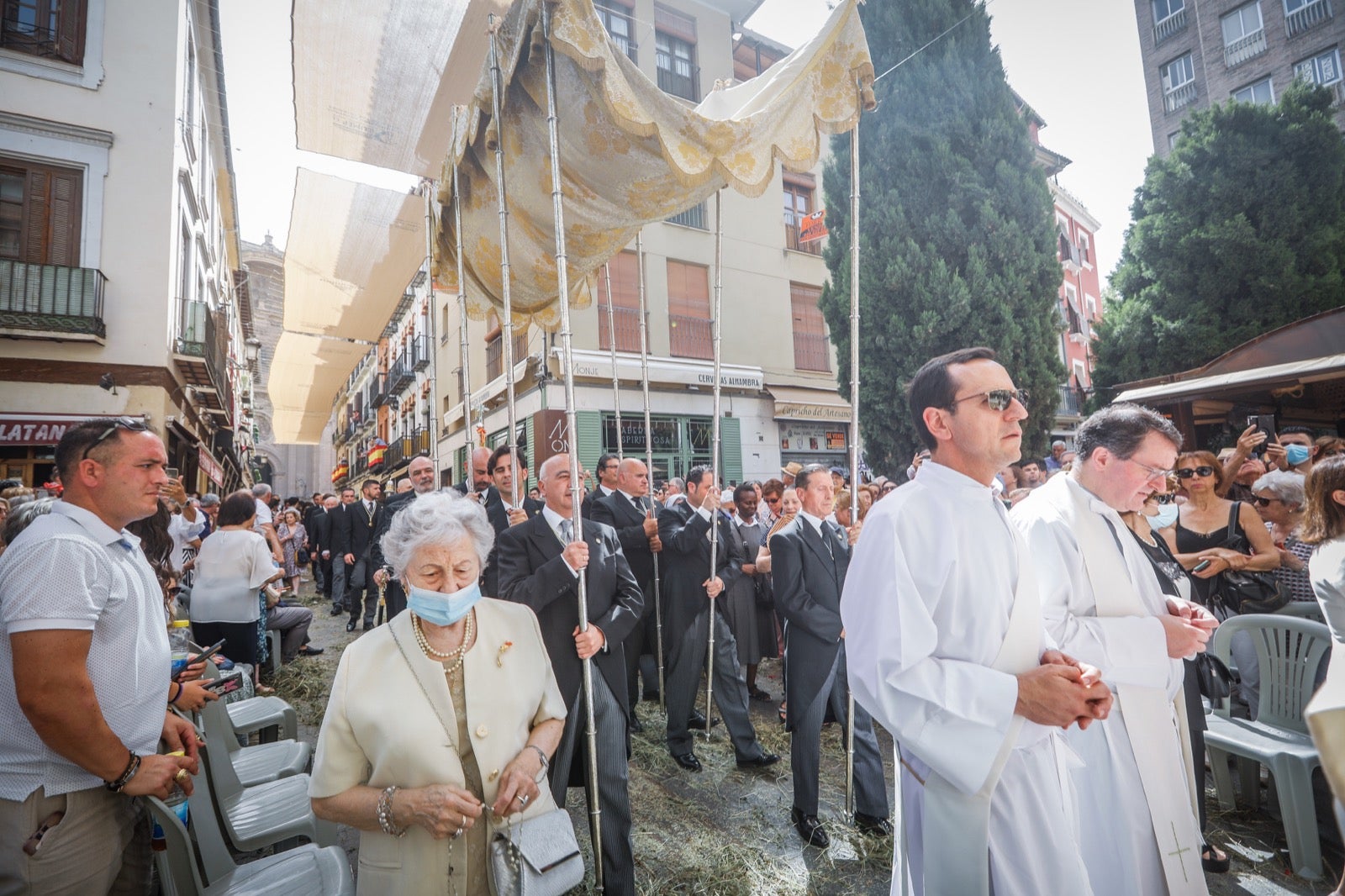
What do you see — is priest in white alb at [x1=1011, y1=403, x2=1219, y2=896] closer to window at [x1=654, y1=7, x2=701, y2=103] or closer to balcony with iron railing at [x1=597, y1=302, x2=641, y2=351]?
balcony with iron railing at [x1=597, y1=302, x2=641, y2=351]

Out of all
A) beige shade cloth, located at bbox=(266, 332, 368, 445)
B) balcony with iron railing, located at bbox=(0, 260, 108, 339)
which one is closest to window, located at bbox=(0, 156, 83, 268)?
balcony with iron railing, located at bbox=(0, 260, 108, 339)

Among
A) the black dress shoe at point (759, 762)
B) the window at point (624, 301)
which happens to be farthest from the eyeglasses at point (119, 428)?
the window at point (624, 301)

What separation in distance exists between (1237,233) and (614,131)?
63.4ft

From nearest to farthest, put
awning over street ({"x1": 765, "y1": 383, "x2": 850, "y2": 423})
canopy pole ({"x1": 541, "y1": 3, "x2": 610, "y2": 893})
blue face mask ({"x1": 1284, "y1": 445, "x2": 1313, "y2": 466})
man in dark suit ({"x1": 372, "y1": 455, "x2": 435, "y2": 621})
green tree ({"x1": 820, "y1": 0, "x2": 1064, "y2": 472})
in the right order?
canopy pole ({"x1": 541, "y1": 3, "x2": 610, "y2": 893}) → blue face mask ({"x1": 1284, "y1": 445, "x2": 1313, "y2": 466}) → man in dark suit ({"x1": 372, "y1": 455, "x2": 435, "y2": 621}) → green tree ({"x1": 820, "y1": 0, "x2": 1064, "y2": 472}) → awning over street ({"x1": 765, "y1": 383, "x2": 850, "y2": 423})

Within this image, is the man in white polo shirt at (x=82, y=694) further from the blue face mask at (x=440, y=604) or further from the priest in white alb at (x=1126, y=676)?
the priest in white alb at (x=1126, y=676)

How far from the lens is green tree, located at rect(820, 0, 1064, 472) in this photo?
46.6ft

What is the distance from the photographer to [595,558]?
11.4 ft

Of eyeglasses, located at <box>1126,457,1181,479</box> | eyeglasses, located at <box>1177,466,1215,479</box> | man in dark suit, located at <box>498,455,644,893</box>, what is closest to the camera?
eyeglasses, located at <box>1126,457,1181,479</box>

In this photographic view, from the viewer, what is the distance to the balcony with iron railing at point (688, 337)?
17.0m

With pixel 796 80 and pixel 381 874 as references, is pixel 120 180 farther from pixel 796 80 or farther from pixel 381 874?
pixel 381 874

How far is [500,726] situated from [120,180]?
550 inches

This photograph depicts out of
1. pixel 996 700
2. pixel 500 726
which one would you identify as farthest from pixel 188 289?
pixel 996 700

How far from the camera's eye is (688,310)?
57.0 feet

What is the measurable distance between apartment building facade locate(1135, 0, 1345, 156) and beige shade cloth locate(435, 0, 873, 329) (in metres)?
23.8
